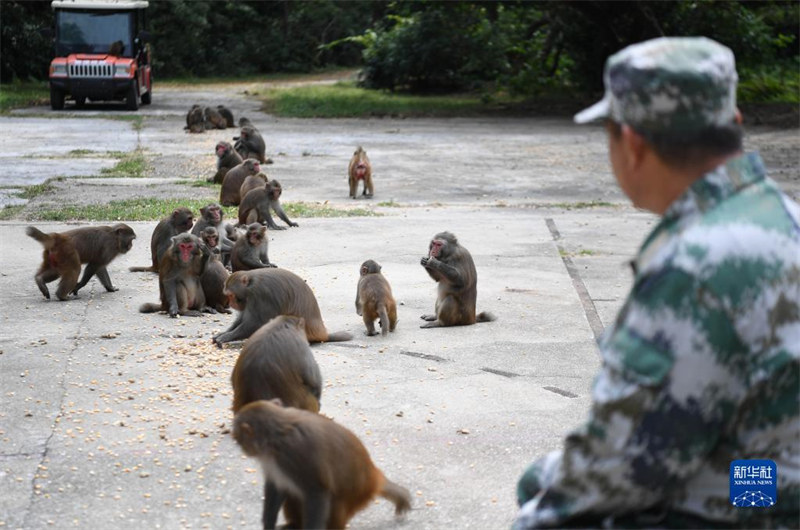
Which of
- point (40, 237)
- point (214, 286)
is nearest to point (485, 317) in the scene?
point (214, 286)

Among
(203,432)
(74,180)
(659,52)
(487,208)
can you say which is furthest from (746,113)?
(659,52)

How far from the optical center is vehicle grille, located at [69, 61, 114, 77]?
107 ft

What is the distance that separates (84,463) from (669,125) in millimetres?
4222

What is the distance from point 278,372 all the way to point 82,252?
492cm

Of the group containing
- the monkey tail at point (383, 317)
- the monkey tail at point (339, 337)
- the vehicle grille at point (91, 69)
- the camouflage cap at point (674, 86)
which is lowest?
the monkey tail at point (339, 337)

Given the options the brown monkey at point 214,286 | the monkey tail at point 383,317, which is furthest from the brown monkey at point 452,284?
the brown monkey at point 214,286

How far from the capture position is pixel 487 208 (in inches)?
625

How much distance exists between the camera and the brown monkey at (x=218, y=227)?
423 inches

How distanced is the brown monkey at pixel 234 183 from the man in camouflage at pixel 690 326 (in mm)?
13154

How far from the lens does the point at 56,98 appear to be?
3328 centimetres

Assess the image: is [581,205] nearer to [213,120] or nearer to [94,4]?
[213,120]

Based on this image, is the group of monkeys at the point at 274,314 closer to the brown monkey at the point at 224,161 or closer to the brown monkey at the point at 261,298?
the brown monkey at the point at 261,298

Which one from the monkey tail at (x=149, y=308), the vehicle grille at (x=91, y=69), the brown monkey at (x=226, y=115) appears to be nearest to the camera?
the monkey tail at (x=149, y=308)

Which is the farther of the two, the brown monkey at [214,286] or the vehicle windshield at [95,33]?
the vehicle windshield at [95,33]
